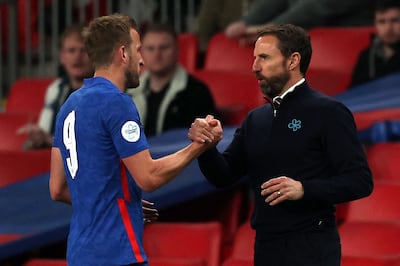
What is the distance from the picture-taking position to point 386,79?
7.71 m

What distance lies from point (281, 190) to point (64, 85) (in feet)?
12.7

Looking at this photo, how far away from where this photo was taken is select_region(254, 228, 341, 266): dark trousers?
465cm

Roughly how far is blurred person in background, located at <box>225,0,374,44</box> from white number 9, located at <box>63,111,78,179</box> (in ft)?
13.5

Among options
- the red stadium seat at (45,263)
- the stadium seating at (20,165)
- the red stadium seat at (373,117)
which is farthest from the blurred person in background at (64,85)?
the red stadium seat at (373,117)

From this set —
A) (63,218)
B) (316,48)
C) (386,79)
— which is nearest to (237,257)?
(63,218)

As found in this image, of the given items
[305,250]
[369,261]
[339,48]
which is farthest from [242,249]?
[339,48]

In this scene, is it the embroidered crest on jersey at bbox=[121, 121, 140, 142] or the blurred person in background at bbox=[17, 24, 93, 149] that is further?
the blurred person in background at bbox=[17, 24, 93, 149]

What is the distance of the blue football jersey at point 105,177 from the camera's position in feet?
14.4

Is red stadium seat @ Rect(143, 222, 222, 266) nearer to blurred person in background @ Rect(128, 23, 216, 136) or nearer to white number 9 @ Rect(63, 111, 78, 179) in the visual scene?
blurred person in background @ Rect(128, 23, 216, 136)

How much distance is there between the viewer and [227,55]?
898cm

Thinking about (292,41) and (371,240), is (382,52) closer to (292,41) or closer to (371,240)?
(371,240)

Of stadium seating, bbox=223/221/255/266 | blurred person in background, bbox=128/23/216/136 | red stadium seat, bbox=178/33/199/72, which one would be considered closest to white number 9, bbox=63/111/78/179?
stadium seating, bbox=223/221/255/266

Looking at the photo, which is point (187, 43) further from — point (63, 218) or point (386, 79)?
point (63, 218)

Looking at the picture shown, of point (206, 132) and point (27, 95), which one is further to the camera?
point (27, 95)
